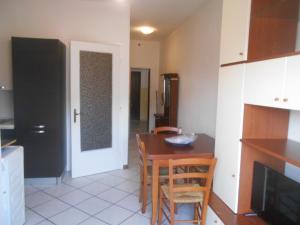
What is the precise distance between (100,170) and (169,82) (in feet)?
8.10

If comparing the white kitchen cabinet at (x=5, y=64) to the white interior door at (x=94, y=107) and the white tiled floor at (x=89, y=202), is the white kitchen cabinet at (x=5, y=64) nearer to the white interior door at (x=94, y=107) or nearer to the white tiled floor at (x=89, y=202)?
the white interior door at (x=94, y=107)

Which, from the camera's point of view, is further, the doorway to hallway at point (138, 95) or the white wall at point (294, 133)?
the doorway to hallway at point (138, 95)

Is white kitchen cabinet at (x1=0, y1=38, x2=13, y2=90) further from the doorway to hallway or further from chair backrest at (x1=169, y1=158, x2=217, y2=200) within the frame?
the doorway to hallway

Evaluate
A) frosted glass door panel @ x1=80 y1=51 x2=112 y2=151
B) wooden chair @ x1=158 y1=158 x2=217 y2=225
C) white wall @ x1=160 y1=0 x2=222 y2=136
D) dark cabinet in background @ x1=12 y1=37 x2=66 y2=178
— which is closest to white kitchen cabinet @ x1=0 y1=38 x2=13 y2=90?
dark cabinet in background @ x1=12 y1=37 x2=66 y2=178

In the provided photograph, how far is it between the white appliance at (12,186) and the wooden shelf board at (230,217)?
5.73 ft

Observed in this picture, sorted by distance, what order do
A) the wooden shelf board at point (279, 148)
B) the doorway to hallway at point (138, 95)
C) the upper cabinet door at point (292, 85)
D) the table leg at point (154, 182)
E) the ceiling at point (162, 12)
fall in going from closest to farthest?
the upper cabinet door at point (292, 85) < the wooden shelf board at point (279, 148) < the table leg at point (154, 182) < the ceiling at point (162, 12) < the doorway to hallway at point (138, 95)

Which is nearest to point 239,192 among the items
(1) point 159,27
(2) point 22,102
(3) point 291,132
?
(3) point 291,132

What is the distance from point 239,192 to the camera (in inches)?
73.9

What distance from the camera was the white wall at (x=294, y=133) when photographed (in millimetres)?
1781

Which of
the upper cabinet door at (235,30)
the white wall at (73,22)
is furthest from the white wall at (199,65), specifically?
the upper cabinet door at (235,30)

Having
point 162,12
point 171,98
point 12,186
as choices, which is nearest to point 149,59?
point 171,98

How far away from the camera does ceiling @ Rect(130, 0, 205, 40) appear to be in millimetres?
3902

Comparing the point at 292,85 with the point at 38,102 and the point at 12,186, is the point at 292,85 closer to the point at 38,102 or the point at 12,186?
the point at 12,186

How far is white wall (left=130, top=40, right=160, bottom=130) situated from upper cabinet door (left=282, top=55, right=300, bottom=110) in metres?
5.89
